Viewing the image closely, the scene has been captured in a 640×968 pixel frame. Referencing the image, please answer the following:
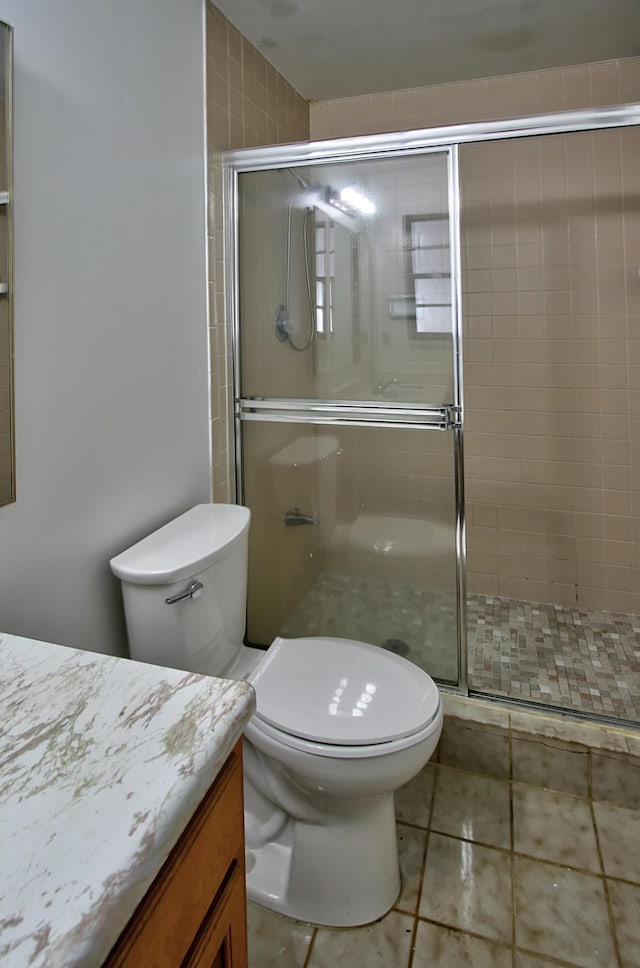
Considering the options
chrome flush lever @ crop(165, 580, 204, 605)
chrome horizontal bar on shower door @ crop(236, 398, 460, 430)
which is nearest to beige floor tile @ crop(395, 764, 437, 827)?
chrome flush lever @ crop(165, 580, 204, 605)

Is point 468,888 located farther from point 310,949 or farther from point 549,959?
point 310,949

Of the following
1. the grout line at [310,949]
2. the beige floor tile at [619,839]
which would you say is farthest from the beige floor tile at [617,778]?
the grout line at [310,949]

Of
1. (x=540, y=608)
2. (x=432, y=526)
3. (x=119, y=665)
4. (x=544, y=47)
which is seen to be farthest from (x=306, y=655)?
(x=544, y=47)

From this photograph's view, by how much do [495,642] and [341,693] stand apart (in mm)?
1106

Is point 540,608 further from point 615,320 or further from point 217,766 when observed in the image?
point 217,766

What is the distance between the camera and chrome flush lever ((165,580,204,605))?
4.33ft

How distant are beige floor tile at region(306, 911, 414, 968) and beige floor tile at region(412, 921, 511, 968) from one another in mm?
31

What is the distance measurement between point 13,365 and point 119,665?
658 mm

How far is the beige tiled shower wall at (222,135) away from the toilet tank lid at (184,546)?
35 cm

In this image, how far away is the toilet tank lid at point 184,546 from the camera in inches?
51.5

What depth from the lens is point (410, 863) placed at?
58.7 inches

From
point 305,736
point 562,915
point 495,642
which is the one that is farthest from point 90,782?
point 495,642

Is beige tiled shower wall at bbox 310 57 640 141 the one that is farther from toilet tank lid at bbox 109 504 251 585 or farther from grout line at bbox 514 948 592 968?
grout line at bbox 514 948 592 968

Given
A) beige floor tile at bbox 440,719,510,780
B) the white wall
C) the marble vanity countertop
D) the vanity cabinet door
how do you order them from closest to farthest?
the marble vanity countertop < the vanity cabinet door < the white wall < beige floor tile at bbox 440,719,510,780
